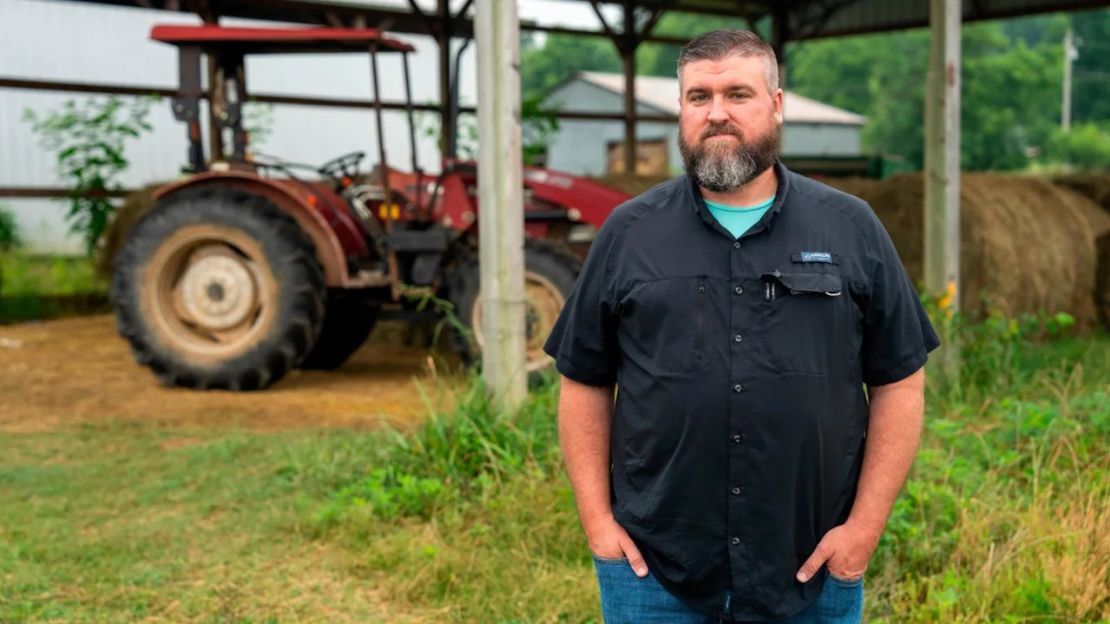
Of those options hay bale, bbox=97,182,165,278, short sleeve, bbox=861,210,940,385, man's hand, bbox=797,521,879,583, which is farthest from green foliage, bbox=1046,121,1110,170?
man's hand, bbox=797,521,879,583

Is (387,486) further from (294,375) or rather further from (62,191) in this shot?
(62,191)

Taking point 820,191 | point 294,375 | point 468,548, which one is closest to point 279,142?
point 294,375

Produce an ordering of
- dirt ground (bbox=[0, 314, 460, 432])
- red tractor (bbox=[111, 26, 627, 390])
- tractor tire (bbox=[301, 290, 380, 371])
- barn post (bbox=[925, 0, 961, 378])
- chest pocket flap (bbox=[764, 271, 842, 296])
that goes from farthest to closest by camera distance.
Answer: tractor tire (bbox=[301, 290, 380, 371]), red tractor (bbox=[111, 26, 627, 390]), dirt ground (bbox=[0, 314, 460, 432]), barn post (bbox=[925, 0, 961, 378]), chest pocket flap (bbox=[764, 271, 842, 296])

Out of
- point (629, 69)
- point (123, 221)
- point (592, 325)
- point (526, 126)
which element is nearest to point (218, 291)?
point (123, 221)

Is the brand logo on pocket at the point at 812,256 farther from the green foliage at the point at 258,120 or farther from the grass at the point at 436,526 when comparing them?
the green foliage at the point at 258,120

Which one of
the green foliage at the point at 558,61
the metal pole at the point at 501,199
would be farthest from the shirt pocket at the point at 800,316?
the green foliage at the point at 558,61

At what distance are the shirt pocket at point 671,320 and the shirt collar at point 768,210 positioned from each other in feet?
0.37

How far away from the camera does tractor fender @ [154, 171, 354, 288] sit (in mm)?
7922

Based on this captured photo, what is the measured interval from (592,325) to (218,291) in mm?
6136

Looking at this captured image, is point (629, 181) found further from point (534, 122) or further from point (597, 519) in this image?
point (597, 519)

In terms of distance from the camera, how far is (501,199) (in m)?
5.65

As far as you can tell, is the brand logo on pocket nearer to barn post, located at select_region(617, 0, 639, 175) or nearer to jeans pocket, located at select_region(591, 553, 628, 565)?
jeans pocket, located at select_region(591, 553, 628, 565)

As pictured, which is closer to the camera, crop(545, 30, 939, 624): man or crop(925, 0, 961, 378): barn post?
crop(545, 30, 939, 624): man

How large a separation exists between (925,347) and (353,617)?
Result: 7.58 ft
